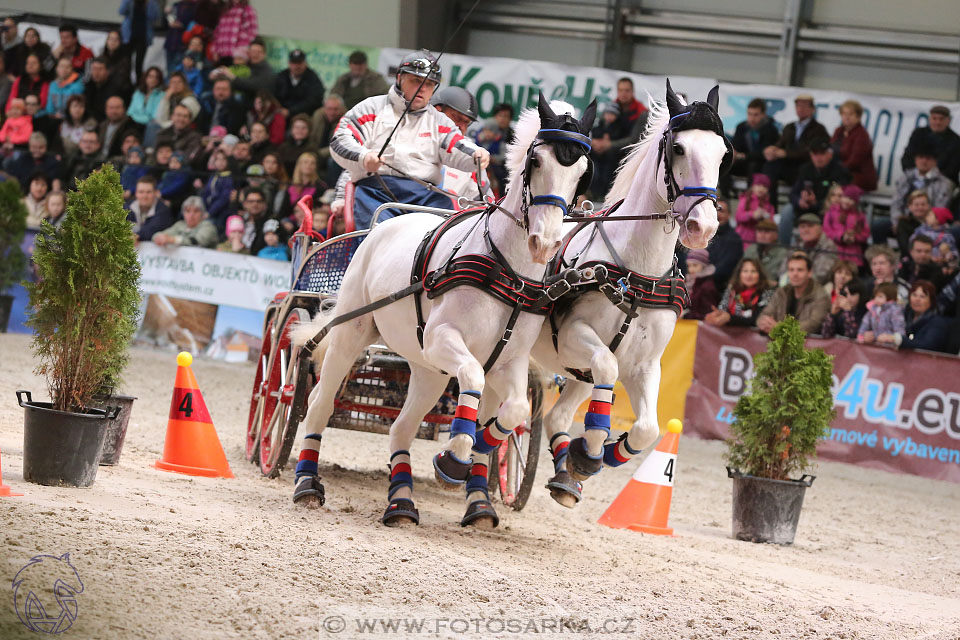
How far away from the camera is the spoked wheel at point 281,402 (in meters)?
6.72

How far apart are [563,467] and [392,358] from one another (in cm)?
143

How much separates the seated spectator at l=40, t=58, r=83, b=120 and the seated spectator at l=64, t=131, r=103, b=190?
809 millimetres

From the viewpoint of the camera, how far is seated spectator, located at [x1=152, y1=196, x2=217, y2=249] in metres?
13.8

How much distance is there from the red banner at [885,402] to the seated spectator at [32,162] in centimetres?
945

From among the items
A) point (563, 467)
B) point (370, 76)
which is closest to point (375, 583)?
point (563, 467)

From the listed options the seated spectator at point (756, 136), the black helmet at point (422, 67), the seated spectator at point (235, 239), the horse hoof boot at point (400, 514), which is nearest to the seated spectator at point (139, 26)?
the seated spectator at point (235, 239)

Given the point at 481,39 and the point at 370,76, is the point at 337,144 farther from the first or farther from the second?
the point at 481,39

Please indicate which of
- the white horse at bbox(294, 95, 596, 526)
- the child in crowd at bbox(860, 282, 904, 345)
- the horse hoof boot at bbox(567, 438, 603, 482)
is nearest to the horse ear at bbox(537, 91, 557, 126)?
the white horse at bbox(294, 95, 596, 526)

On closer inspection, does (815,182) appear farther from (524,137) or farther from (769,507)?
(524,137)

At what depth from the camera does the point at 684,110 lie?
5379mm

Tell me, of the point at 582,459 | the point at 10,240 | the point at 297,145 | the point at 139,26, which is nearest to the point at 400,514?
the point at 582,459

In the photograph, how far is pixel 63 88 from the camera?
16.3m

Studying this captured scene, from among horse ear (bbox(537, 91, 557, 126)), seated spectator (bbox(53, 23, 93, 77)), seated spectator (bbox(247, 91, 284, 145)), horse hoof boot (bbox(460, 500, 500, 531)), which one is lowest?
horse hoof boot (bbox(460, 500, 500, 531))

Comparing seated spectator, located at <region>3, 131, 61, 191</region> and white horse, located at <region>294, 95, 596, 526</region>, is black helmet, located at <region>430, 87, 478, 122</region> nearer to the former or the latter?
white horse, located at <region>294, 95, 596, 526</region>
